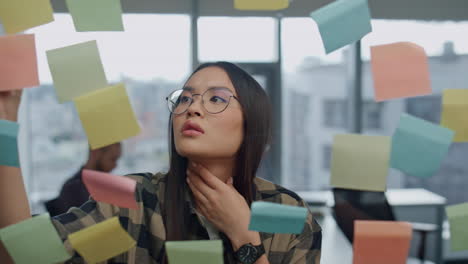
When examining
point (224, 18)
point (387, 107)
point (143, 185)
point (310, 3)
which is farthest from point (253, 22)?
point (143, 185)

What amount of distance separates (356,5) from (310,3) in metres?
2.01

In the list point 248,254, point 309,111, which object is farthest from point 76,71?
point 309,111

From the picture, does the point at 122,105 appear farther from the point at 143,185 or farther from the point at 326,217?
the point at 326,217

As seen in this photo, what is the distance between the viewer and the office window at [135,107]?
3.04 meters

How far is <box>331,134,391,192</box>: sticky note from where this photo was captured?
0.77 meters

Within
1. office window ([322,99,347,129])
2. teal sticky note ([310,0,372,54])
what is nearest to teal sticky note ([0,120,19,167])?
teal sticky note ([310,0,372,54])

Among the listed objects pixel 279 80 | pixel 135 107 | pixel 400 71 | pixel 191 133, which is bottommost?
pixel 135 107

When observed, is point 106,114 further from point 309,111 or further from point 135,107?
point 309,111

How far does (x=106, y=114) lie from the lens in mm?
718

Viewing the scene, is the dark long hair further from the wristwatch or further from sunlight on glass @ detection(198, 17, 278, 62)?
sunlight on glass @ detection(198, 17, 278, 62)

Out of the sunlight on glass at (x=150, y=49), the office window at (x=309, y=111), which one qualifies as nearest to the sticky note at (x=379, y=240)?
the sunlight on glass at (x=150, y=49)

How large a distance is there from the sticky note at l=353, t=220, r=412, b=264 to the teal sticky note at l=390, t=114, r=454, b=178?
0.10 m

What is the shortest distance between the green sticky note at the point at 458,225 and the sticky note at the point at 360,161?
126 millimetres

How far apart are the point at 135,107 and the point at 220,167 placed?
2205 mm
